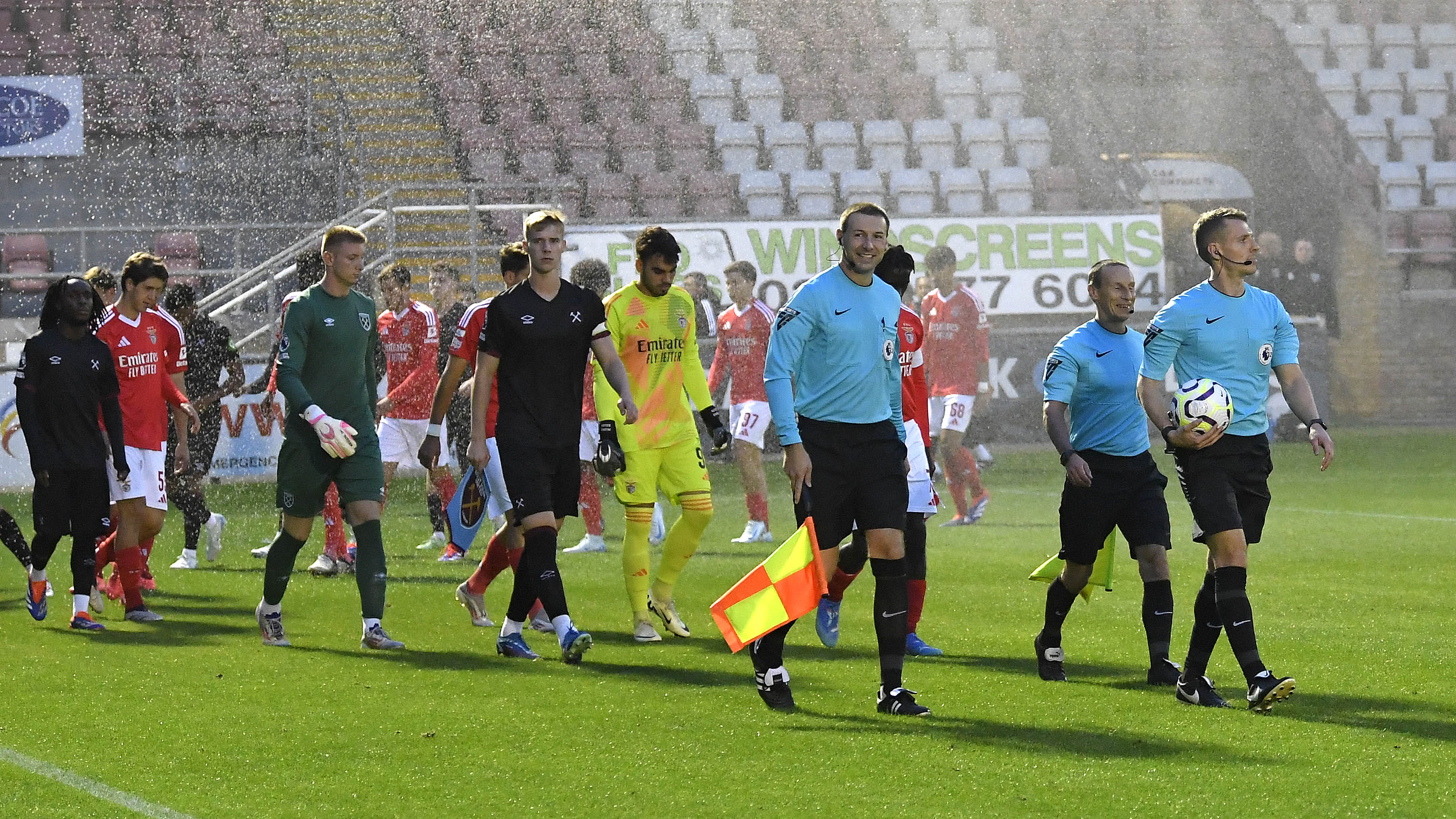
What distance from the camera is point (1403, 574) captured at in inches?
383

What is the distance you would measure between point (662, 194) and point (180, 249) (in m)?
6.28

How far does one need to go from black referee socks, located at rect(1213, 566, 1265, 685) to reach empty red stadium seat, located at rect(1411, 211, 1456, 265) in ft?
66.3

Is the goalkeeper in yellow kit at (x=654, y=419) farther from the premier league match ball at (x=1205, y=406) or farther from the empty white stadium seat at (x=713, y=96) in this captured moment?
the empty white stadium seat at (x=713, y=96)

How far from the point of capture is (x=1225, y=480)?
5.84 m

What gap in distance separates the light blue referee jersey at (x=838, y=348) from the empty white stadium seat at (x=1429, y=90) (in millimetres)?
23617

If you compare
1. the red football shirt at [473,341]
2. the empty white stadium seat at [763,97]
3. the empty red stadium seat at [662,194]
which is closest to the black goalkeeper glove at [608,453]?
the red football shirt at [473,341]

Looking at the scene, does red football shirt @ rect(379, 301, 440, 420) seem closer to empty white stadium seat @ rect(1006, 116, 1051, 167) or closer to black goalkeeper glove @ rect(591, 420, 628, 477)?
black goalkeeper glove @ rect(591, 420, 628, 477)

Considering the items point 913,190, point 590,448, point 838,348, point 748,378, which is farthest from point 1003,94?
point 838,348

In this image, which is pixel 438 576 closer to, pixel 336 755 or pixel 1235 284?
pixel 336 755

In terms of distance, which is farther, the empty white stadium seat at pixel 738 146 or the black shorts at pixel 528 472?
the empty white stadium seat at pixel 738 146

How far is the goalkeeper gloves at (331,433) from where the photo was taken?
7.01 metres

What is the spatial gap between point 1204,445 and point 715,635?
2.86m

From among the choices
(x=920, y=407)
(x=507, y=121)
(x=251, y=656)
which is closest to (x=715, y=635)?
(x=920, y=407)

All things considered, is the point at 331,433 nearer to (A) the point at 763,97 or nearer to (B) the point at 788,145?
(B) the point at 788,145
